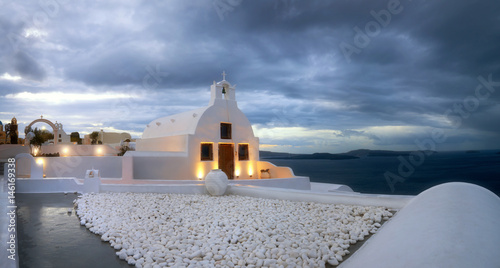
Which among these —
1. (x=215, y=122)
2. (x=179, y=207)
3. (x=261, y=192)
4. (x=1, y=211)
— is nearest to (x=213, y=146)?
(x=215, y=122)

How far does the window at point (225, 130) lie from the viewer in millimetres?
16922

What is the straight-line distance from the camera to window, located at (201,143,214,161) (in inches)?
635

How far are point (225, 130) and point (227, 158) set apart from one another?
165cm

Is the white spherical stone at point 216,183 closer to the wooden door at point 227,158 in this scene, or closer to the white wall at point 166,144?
the white wall at point 166,144

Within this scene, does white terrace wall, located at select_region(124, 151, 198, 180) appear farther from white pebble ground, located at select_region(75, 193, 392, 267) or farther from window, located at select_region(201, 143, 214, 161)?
white pebble ground, located at select_region(75, 193, 392, 267)

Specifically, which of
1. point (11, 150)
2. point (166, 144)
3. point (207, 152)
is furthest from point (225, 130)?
point (11, 150)

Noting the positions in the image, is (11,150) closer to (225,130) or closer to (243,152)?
(225,130)

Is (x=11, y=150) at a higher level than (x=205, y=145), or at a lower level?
higher

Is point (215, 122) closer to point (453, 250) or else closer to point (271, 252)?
point (271, 252)

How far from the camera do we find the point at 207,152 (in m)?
16.3

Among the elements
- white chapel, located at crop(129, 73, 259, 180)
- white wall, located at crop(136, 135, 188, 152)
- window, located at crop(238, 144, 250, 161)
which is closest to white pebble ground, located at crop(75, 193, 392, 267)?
white chapel, located at crop(129, 73, 259, 180)

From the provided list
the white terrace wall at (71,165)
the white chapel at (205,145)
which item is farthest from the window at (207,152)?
the white terrace wall at (71,165)

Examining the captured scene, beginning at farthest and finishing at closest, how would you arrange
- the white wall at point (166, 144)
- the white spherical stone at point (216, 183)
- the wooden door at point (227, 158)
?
the wooden door at point (227, 158)
the white wall at point (166, 144)
the white spherical stone at point (216, 183)

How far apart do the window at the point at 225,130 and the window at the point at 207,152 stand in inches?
38.6
